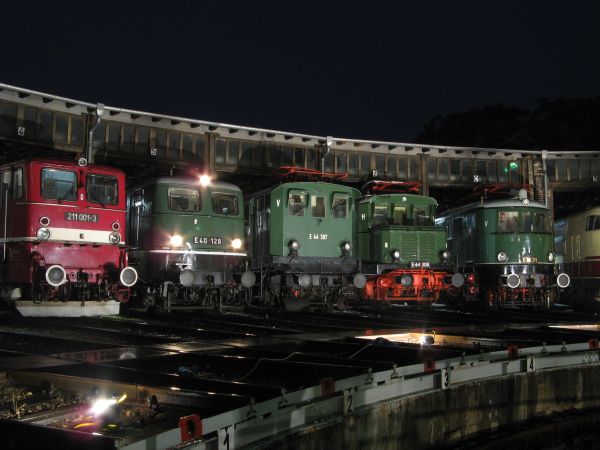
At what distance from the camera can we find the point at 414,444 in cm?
612

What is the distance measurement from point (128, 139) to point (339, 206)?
27.3 feet

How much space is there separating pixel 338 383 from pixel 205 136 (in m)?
18.2

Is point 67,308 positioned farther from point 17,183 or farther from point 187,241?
point 187,241

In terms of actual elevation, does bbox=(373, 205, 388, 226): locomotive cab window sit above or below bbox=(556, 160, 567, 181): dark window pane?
below

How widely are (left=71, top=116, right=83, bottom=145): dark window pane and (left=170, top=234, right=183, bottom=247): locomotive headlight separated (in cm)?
713

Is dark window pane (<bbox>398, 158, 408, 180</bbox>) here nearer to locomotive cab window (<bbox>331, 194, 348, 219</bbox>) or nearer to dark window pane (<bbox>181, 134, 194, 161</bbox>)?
dark window pane (<bbox>181, 134, 194, 161</bbox>)

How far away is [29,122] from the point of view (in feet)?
62.7

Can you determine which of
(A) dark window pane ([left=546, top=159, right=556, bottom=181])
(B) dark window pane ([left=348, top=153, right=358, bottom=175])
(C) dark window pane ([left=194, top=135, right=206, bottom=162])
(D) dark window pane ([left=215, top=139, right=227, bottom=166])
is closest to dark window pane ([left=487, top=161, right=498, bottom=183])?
(A) dark window pane ([left=546, top=159, right=556, bottom=181])

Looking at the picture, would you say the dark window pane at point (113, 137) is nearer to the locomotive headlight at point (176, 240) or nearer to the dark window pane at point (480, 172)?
the locomotive headlight at point (176, 240)

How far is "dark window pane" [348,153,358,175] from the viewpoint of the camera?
25.5 m

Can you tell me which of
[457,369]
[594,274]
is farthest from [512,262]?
[457,369]

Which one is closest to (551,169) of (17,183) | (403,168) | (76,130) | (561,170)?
(561,170)

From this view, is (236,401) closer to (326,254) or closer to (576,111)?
(326,254)

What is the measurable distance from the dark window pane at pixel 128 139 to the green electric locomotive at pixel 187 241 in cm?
534
